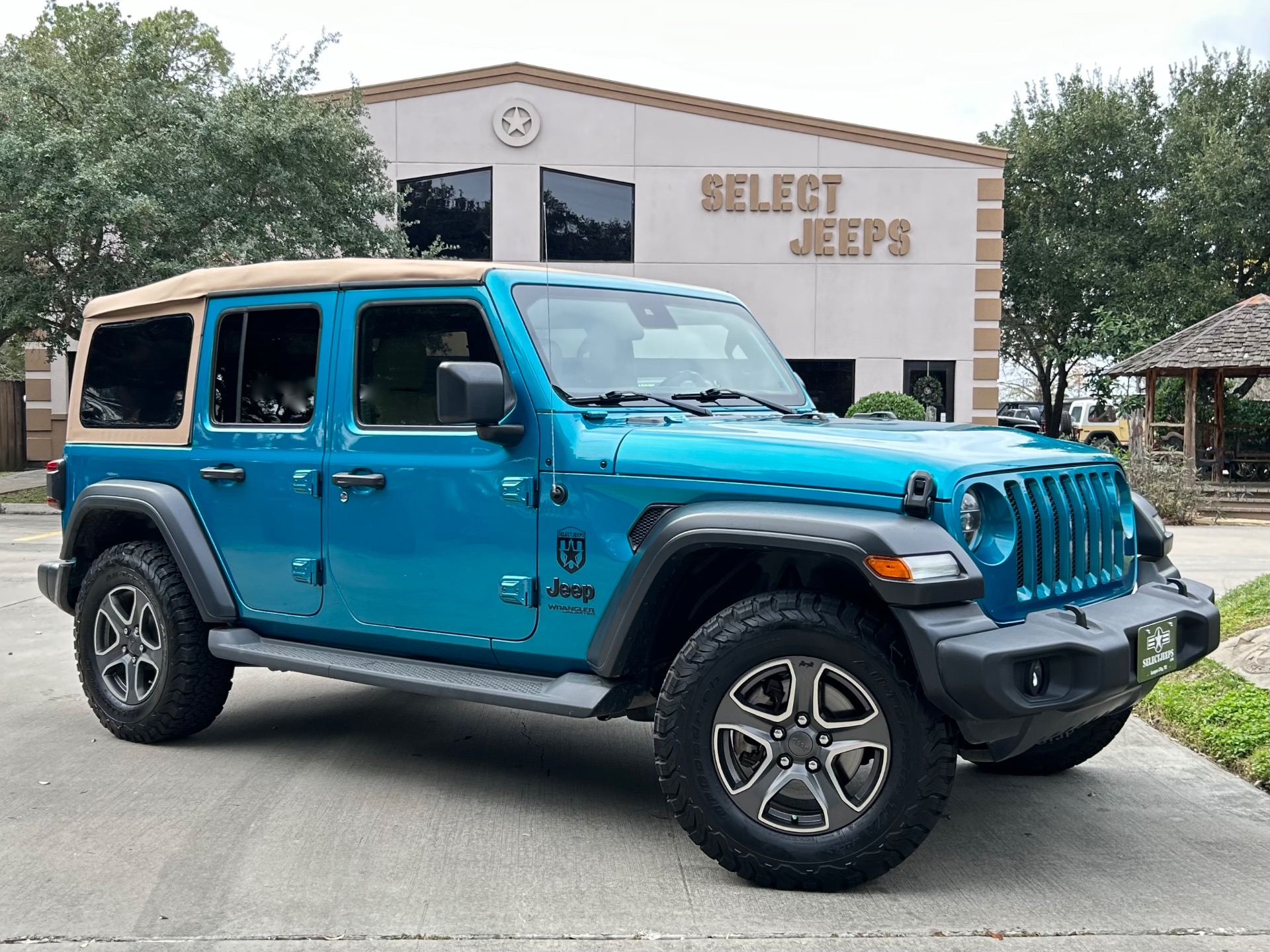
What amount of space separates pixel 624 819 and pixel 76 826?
199cm

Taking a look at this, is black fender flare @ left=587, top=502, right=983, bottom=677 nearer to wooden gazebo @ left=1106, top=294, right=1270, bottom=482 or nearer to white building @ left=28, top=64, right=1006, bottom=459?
wooden gazebo @ left=1106, top=294, right=1270, bottom=482

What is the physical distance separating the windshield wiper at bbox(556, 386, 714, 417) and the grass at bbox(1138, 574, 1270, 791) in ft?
9.16

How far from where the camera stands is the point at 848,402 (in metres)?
25.2

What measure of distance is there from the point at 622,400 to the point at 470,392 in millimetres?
697

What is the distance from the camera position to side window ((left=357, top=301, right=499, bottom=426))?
4820 mm

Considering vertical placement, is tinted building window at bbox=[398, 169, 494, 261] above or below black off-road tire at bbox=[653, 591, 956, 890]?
above

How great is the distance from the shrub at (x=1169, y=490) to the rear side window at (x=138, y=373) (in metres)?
14.9

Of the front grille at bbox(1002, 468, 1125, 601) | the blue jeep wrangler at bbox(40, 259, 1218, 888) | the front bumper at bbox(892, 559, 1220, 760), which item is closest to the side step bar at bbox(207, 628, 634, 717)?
the blue jeep wrangler at bbox(40, 259, 1218, 888)

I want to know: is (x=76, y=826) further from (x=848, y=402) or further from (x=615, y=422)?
(x=848, y=402)

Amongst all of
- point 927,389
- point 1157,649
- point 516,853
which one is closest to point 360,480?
point 516,853

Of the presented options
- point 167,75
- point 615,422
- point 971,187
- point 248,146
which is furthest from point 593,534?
point 971,187

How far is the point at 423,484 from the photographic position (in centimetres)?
478

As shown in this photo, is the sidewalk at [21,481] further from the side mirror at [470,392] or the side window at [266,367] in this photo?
the side mirror at [470,392]

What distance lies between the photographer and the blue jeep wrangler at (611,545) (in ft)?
12.4
